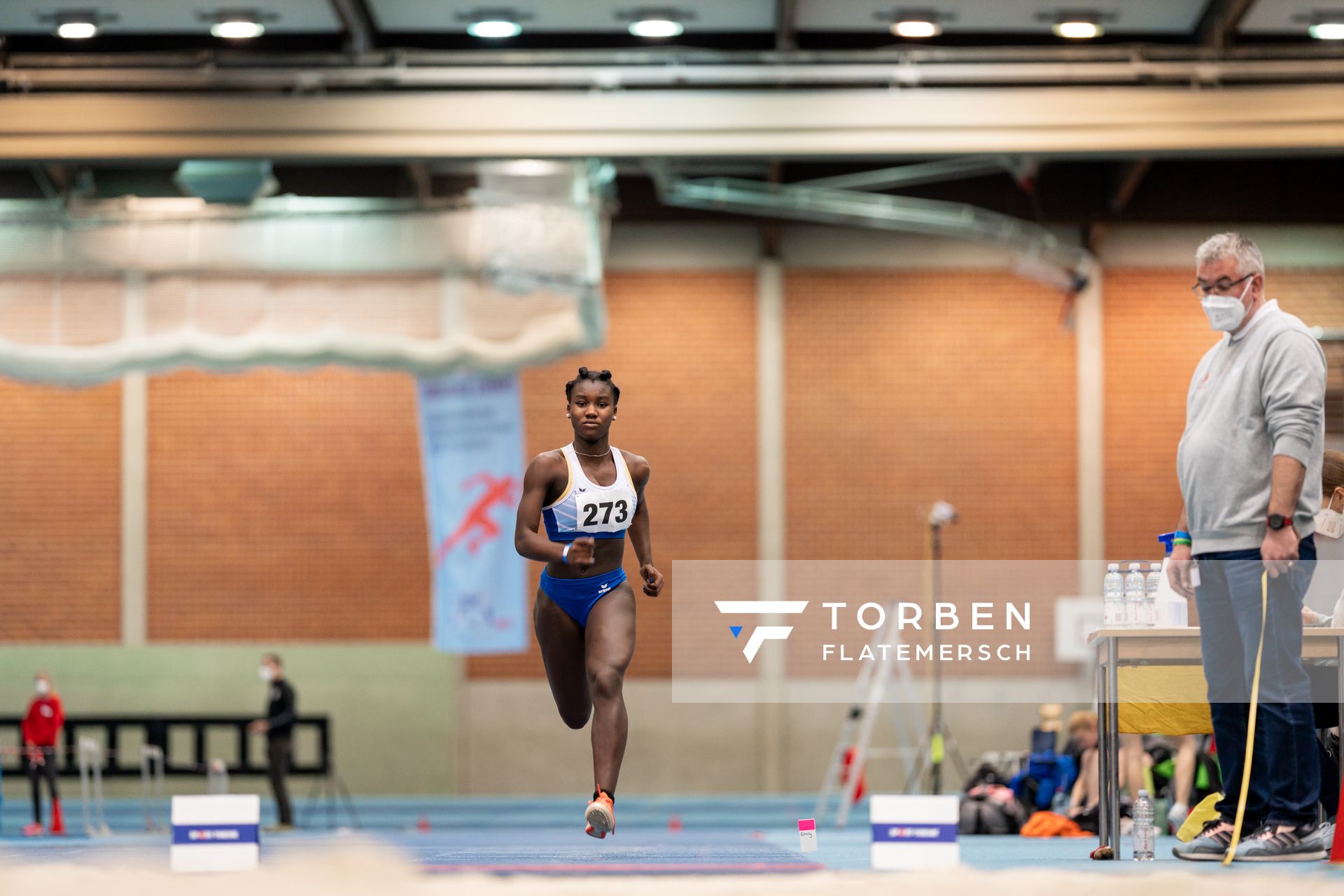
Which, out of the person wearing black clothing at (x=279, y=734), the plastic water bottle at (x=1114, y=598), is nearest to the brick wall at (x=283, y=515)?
the person wearing black clothing at (x=279, y=734)

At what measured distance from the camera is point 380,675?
17266mm

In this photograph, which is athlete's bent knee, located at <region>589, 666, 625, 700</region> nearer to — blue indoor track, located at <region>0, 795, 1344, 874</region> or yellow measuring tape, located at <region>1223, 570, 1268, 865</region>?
blue indoor track, located at <region>0, 795, 1344, 874</region>

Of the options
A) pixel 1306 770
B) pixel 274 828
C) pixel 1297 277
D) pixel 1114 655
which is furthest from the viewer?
pixel 1297 277

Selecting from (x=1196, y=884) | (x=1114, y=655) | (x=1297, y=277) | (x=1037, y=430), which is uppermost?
(x=1297, y=277)

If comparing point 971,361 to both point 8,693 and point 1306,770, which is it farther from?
point 1306,770

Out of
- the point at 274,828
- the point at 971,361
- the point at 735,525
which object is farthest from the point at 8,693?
the point at 971,361

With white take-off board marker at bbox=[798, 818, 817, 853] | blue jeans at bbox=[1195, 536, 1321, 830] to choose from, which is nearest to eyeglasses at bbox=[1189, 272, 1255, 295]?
blue jeans at bbox=[1195, 536, 1321, 830]

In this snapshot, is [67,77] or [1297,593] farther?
[67,77]

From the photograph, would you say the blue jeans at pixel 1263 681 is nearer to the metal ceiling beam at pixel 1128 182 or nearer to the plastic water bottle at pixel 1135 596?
the plastic water bottle at pixel 1135 596

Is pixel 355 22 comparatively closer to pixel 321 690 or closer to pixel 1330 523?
pixel 1330 523

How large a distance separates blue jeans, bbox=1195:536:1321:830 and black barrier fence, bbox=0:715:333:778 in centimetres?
1082

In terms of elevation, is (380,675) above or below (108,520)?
below

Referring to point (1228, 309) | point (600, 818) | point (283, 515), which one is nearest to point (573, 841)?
point (600, 818)

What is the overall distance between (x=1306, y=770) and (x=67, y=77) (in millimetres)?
8904
